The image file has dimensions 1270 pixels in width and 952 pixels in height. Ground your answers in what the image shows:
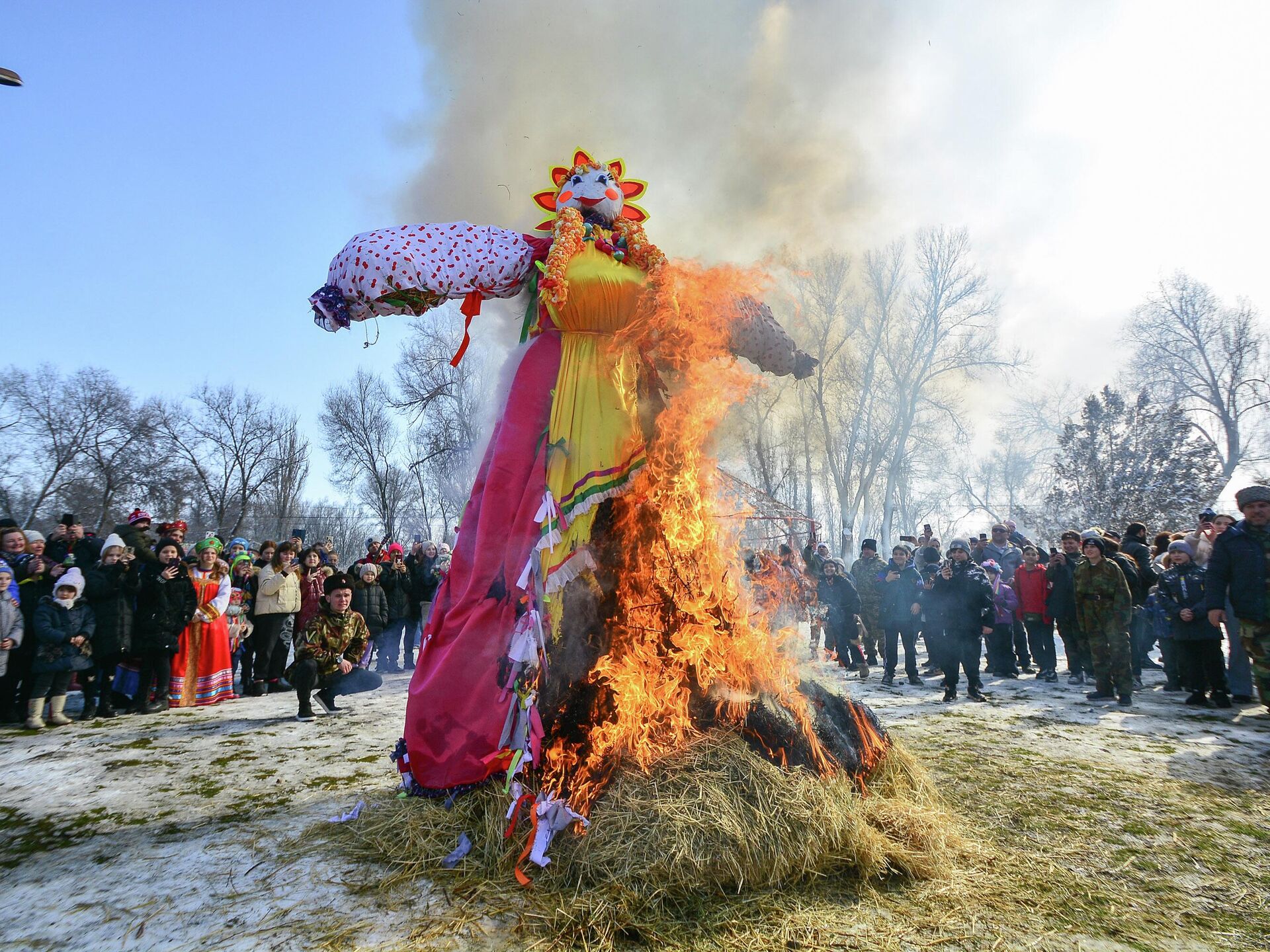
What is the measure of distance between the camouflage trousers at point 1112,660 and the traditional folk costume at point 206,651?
1011cm

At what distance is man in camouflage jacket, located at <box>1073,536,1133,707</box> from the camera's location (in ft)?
23.0

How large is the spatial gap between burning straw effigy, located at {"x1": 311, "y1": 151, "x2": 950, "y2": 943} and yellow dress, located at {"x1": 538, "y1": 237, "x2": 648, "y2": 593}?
11 mm

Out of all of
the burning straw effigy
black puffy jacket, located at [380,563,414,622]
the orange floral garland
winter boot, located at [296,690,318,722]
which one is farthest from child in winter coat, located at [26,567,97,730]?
the orange floral garland

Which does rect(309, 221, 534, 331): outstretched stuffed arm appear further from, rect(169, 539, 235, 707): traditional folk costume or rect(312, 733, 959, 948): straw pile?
rect(169, 539, 235, 707): traditional folk costume

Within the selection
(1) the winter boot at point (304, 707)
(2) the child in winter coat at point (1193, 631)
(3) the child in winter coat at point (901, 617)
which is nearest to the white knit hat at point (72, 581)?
(1) the winter boot at point (304, 707)

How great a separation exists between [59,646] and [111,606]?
607 millimetres

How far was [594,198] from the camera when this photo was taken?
12.5 ft

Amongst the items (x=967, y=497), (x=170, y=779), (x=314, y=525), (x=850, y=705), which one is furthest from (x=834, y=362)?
(x=314, y=525)

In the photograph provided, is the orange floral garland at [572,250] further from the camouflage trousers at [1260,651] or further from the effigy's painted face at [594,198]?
the camouflage trousers at [1260,651]

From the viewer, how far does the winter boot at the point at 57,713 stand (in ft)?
20.2

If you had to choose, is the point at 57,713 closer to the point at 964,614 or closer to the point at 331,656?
the point at 331,656

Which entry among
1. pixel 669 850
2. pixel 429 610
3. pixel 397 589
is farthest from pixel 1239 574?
pixel 397 589

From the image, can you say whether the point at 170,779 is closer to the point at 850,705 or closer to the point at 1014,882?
the point at 850,705

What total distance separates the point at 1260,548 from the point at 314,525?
56.2 m
